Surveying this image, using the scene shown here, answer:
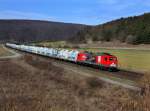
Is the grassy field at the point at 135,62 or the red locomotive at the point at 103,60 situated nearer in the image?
the red locomotive at the point at 103,60

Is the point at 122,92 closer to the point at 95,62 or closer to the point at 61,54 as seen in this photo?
the point at 95,62

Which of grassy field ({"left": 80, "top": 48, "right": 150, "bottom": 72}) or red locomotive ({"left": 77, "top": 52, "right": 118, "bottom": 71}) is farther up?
Result: red locomotive ({"left": 77, "top": 52, "right": 118, "bottom": 71})

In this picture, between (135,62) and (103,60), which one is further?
(135,62)

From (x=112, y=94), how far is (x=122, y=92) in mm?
1022

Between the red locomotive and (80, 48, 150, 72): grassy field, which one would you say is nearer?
the red locomotive


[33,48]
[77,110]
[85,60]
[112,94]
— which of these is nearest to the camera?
[77,110]

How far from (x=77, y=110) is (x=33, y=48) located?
10008 cm

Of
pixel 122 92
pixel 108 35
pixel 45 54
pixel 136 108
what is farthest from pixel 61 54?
pixel 108 35

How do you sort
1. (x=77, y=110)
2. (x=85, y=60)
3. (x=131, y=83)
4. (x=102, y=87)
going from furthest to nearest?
(x=85, y=60), (x=131, y=83), (x=102, y=87), (x=77, y=110)

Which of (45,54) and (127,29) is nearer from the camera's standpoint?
(45,54)

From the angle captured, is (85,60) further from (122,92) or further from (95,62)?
(122,92)

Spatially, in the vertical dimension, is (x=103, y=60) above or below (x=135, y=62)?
above

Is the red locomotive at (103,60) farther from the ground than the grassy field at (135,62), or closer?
farther from the ground

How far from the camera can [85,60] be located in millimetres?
58500
